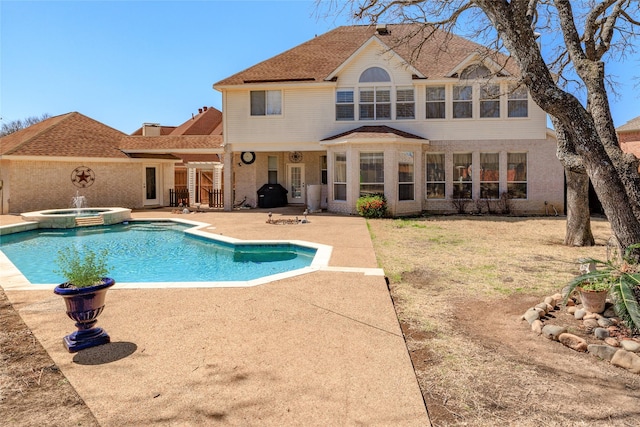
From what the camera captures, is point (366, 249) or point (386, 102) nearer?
point (366, 249)

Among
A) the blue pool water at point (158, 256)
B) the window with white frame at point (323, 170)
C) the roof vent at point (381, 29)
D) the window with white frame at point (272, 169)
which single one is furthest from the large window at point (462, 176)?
the blue pool water at point (158, 256)

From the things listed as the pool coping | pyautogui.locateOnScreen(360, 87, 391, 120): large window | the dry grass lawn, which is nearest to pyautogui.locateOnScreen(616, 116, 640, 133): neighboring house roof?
pyautogui.locateOnScreen(360, 87, 391, 120): large window

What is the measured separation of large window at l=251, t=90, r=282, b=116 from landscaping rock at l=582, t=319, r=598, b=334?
16.7 metres

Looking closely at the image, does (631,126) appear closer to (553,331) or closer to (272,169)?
(272,169)

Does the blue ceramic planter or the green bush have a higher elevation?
the green bush

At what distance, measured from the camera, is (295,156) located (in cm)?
2275

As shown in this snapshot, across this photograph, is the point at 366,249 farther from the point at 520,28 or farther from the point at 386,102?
the point at 386,102

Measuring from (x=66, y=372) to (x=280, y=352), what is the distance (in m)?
2.01

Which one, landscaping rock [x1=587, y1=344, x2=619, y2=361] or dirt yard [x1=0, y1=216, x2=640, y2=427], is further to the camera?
landscaping rock [x1=587, y1=344, x2=619, y2=361]

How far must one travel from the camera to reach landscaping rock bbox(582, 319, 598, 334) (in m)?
4.87

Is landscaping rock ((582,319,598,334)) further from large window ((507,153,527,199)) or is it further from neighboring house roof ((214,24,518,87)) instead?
neighboring house roof ((214,24,518,87))

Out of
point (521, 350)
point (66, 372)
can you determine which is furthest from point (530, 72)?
point (66, 372)

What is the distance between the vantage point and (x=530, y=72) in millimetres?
5402

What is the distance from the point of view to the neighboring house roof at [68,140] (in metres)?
19.7
